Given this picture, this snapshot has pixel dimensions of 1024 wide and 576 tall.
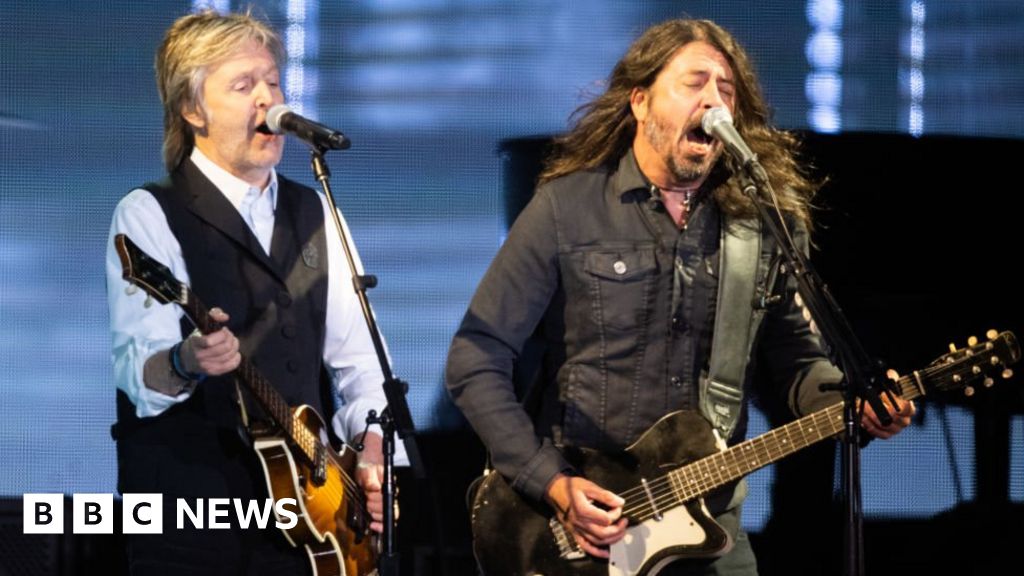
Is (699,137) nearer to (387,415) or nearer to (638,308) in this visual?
(638,308)

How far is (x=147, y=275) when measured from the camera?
3.73m

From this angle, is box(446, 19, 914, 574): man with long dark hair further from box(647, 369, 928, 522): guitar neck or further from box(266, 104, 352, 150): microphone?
box(266, 104, 352, 150): microphone

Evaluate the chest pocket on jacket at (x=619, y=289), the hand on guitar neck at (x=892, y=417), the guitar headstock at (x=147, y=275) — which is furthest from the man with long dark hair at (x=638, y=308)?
the guitar headstock at (x=147, y=275)

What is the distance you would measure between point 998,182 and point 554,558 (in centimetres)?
237

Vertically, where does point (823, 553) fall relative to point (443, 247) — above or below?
below

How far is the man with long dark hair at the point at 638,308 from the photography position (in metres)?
3.99

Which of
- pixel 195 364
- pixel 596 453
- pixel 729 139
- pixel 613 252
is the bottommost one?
pixel 596 453

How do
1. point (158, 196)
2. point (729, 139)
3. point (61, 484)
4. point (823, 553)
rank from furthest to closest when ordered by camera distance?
point (823, 553), point (61, 484), point (158, 196), point (729, 139)

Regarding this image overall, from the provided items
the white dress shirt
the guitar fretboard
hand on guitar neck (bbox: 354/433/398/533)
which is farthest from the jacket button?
the guitar fretboard

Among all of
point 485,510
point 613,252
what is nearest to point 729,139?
point 613,252

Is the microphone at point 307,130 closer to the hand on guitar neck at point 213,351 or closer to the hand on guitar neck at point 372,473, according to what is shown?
the hand on guitar neck at point 213,351

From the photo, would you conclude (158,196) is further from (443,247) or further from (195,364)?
(443,247)

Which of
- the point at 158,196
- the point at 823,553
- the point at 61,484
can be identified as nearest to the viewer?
the point at 158,196

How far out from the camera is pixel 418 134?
5.05 m
